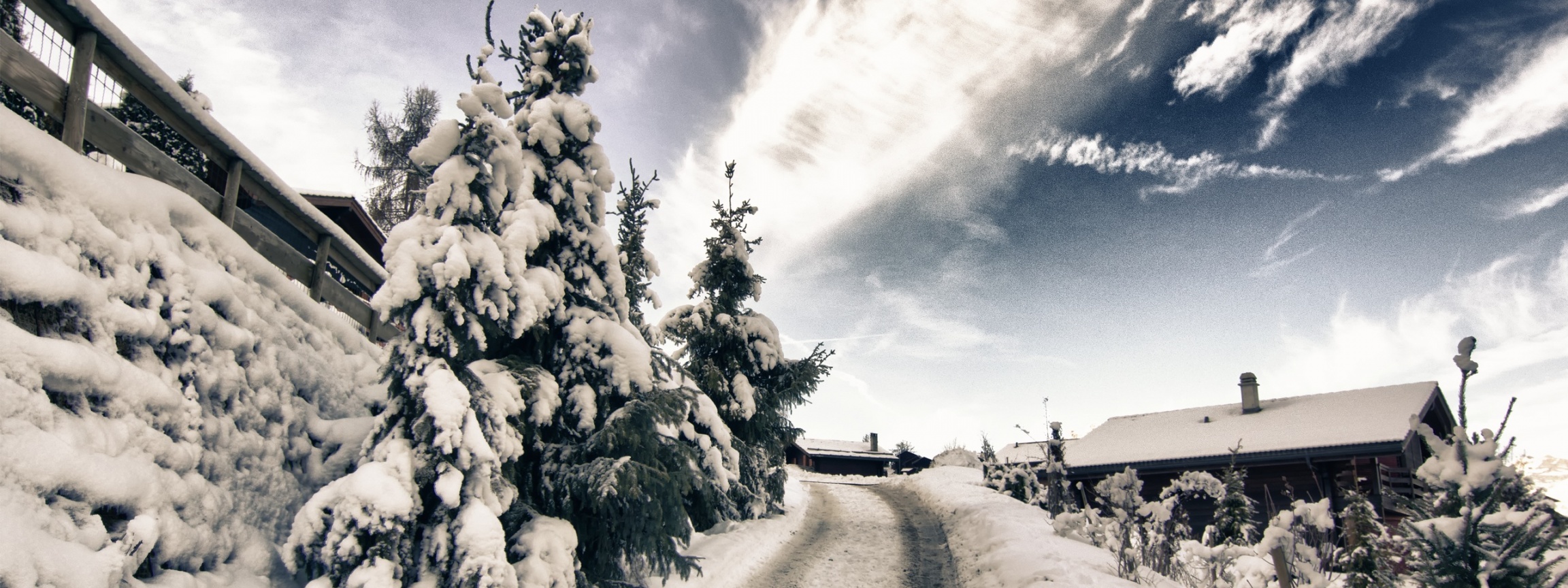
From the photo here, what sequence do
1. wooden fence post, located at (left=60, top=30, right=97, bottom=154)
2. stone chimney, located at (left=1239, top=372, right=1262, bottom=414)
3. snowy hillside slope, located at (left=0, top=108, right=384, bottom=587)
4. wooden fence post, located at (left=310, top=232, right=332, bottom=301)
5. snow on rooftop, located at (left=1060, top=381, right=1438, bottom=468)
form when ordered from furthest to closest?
stone chimney, located at (left=1239, top=372, right=1262, bottom=414) < snow on rooftop, located at (left=1060, top=381, right=1438, bottom=468) < wooden fence post, located at (left=310, top=232, right=332, bottom=301) < wooden fence post, located at (left=60, top=30, right=97, bottom=154) < snowy hillside slope, located at (left=0, top=108, right=384, bottom=587)

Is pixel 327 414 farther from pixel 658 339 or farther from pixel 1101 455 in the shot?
pixel 1101 455

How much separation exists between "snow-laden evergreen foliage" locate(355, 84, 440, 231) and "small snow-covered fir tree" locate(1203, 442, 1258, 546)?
75.7ft

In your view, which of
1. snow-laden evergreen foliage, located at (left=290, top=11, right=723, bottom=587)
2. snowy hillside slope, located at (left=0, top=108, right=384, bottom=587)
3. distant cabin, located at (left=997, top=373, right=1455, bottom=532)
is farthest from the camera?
distant cabin, located at (left=997, top=373, right=1455, bottom=532)

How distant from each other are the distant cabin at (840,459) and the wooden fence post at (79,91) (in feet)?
181

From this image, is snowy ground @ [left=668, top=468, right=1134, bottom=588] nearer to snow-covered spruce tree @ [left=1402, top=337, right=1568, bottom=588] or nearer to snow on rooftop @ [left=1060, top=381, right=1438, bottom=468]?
snow-covered spruce tree @ [left=1402, top=337, right=1568, bottom=588]

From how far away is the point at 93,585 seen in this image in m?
3.20

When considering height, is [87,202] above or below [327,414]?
above

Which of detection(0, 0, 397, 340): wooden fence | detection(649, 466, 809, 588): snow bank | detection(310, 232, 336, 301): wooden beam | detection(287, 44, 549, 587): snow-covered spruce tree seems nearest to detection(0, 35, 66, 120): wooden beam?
detection(0, 0, 397, 340): wooden fence

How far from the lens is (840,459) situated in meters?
60.0

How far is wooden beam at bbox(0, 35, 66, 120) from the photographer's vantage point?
4000 millimetres

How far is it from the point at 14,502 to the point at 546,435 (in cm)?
397

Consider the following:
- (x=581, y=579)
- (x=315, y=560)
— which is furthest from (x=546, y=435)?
(x=315, y=560)

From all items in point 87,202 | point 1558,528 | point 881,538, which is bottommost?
point 881,538

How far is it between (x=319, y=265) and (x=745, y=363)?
1097 cm
